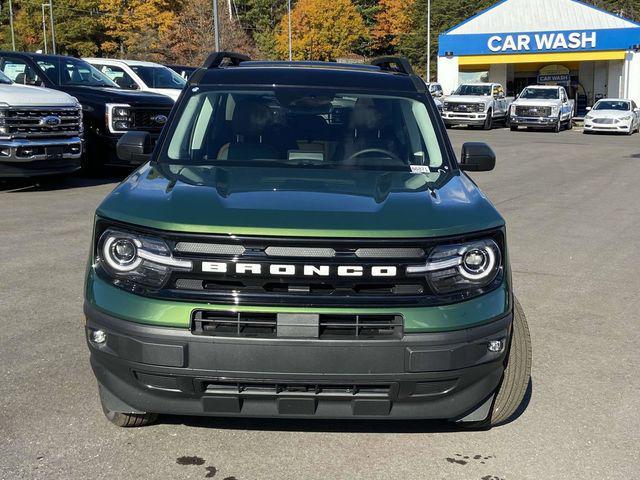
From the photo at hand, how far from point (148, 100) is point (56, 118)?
7.59 feet

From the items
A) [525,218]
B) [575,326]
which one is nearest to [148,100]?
[525,218]

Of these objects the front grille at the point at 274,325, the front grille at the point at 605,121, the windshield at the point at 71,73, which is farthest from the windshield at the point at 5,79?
the front grille at the point at 605,121

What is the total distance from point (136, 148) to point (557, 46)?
4308 centimetres

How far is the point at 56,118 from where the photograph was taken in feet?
39.4

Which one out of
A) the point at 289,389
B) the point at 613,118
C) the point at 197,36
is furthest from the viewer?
the point at 197,36

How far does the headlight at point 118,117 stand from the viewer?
529 inches

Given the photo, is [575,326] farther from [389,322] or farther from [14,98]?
[14,98]

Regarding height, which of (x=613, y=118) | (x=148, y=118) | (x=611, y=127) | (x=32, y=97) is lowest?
(x=611, y=127)

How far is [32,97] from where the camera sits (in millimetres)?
11727

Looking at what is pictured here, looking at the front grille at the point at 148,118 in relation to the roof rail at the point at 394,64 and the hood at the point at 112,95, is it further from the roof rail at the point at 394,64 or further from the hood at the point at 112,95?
the roof rail at the point at 394,64

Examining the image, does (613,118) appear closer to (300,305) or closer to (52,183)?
(52,183)

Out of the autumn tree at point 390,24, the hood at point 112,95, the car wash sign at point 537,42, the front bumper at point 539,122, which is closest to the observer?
the hood at point 112,95

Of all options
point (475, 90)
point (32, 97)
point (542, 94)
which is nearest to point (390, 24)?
point (475, 90)

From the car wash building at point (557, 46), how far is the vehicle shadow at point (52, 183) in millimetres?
35214
